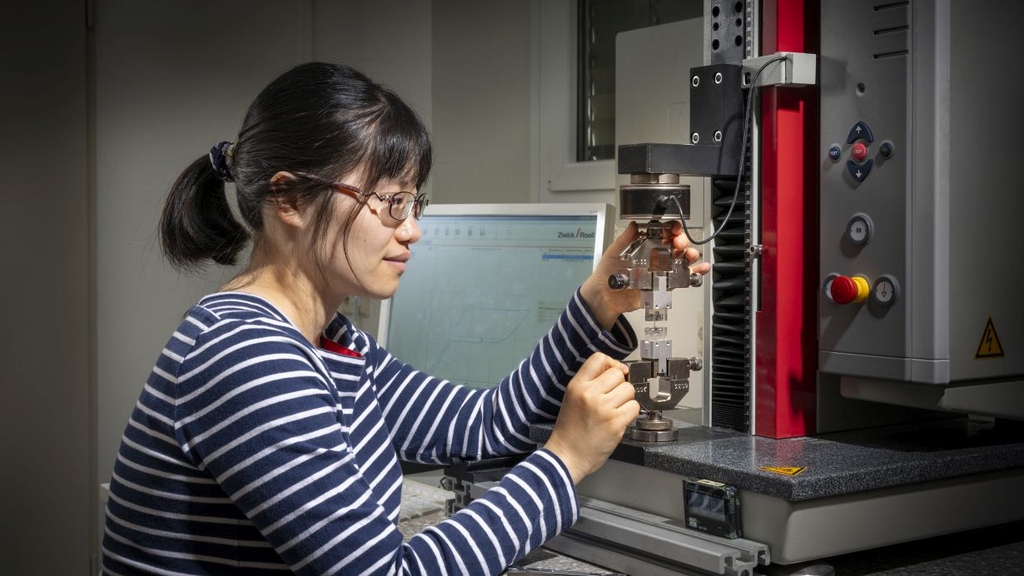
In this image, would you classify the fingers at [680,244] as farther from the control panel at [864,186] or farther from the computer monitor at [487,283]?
the computer monitor at [487,283]

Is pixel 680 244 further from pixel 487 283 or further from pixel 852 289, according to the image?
pixel 487 283

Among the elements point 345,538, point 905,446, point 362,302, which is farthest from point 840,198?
point 362,302

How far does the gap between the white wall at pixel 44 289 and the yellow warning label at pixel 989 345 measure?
6.79 feet

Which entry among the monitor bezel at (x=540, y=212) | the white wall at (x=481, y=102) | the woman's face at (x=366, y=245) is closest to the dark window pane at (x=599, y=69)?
the white wall at (x=481, y=102)

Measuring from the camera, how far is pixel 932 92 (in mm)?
1057

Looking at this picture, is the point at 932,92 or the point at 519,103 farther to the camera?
the point at 519,103

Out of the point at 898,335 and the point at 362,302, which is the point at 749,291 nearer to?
the point at 898,335

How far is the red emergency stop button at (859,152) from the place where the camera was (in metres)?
1.12

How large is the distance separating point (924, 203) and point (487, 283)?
33.9 inches

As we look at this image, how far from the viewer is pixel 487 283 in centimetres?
179

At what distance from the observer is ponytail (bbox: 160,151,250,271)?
3.57 ft

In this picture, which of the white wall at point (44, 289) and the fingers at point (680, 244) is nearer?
the fingers at point (680, 244)

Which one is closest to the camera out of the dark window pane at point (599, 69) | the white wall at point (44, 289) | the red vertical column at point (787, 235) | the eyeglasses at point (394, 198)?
the eyeglasses at point (394, 198)

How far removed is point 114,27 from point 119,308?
67 cm
